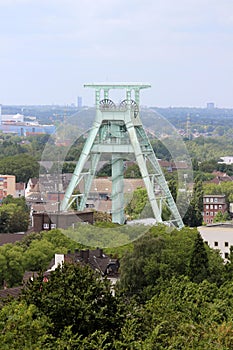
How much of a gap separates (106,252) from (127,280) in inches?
245

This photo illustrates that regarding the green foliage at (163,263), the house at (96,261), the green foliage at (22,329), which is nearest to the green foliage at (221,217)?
the house at (96,261)

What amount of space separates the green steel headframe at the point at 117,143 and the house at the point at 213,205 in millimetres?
30435

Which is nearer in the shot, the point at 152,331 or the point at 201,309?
the point at 152,331

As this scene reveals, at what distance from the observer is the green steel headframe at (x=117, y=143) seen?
117ft

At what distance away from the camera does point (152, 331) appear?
852 inches

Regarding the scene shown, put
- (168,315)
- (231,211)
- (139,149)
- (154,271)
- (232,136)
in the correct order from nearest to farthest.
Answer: (168,315)
(154,271)
(139,149)
(231,211)
(232,136)

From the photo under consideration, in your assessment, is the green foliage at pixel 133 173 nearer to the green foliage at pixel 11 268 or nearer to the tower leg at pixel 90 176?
the tower leg at pixel 90 176

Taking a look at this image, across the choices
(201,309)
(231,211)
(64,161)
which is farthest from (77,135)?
(231,211)

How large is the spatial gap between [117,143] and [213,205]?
1374 inches

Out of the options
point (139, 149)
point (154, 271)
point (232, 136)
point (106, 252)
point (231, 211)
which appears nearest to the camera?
point (154, 271)

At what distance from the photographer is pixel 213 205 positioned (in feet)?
228

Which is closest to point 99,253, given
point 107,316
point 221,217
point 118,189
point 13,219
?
point 118,189

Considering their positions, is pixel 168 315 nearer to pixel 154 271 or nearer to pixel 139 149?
pixel 154 271

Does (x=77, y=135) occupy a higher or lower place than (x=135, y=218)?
higher
